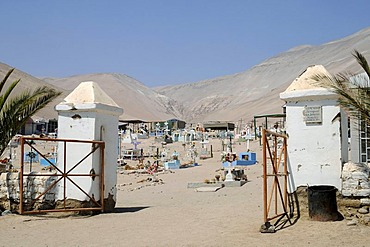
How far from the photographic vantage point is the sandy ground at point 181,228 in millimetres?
7953

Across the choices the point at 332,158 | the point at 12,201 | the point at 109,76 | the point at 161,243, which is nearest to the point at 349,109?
the point at 332,158

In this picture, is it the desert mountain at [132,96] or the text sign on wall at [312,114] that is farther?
the desert mountain at [132,96]

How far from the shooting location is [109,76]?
567 feet

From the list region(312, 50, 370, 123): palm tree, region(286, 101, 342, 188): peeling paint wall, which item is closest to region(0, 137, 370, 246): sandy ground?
region(286, 101, 342, 188): peeling paint wall

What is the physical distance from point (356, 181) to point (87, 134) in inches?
248

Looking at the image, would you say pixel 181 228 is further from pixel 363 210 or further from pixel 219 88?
pixel 219 88

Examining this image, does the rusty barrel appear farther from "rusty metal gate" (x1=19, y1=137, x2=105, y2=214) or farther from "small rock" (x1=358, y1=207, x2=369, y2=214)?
"rusty metal gate" (x1=19, y1=137, x2=105, y2=214)

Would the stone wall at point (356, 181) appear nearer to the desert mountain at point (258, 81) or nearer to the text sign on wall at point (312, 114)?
the text sign on wall at point (312, 114)

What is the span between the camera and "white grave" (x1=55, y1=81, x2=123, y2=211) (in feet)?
37.8

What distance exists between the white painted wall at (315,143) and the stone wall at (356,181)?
16 cm

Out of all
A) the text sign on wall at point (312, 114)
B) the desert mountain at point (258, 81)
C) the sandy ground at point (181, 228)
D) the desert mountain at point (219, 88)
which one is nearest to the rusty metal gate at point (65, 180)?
the sandy ground at point (181, 228)

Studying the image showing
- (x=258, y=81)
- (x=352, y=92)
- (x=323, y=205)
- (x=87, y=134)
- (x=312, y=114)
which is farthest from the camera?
(x=258, y=81)

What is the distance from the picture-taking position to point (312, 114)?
954cm

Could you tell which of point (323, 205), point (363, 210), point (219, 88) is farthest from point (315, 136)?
point (219, 88)
